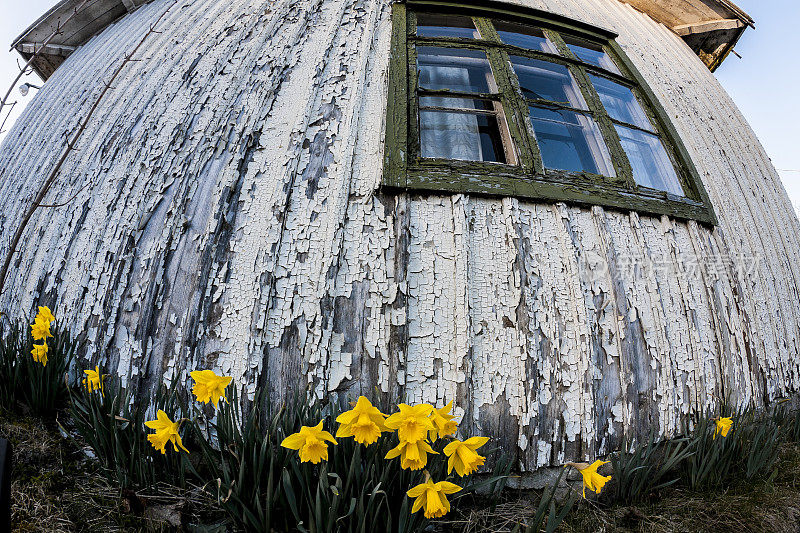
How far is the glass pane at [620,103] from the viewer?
2.85m

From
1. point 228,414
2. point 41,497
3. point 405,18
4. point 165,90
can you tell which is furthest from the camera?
point 405,18

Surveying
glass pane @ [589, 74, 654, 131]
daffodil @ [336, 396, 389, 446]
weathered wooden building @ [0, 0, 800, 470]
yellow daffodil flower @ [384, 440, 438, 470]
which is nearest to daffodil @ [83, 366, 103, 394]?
weathered wooden building @ [0, 0, 800, 470]

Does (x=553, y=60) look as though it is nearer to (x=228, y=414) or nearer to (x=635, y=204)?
(x=635, y=204)

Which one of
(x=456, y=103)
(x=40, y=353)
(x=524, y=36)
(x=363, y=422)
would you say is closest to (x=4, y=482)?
(x=363, y=422)

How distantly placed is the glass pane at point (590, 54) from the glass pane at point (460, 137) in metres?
1.31

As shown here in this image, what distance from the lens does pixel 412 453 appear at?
106 cm

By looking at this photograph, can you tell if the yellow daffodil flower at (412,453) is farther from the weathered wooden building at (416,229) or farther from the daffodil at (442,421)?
the weathered wooden building at (416,229)

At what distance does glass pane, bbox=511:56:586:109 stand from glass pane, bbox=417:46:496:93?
0.24 m

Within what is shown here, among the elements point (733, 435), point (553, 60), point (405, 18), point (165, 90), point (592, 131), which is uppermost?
point (405, 18)

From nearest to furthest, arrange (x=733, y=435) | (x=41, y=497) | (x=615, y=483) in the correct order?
1. (x=41, y=497)
2. (x=615, y=483)
3. (x=733, y=435)

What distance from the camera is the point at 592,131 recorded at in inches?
102

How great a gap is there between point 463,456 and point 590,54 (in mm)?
3350

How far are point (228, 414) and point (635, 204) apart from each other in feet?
7.18

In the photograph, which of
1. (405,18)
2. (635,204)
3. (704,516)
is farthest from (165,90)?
(704,516)
